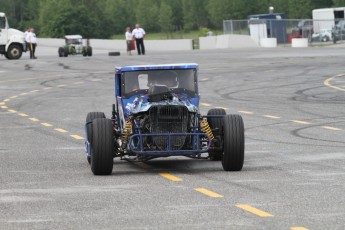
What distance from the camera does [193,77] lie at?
15.5 m

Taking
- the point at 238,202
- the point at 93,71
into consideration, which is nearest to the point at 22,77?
the point at 93,71

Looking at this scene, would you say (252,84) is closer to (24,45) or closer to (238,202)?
(238,202)

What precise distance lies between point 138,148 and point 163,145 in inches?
13.1

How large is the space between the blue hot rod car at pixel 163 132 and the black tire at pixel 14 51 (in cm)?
4826

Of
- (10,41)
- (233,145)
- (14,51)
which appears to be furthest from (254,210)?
(14,51)

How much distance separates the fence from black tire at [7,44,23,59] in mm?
21874

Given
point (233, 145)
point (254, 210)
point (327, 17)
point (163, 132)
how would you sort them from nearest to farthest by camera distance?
1. point (254, 210)
2. point (233, 145)
3. point (163, 132)
4. point (327, 17)

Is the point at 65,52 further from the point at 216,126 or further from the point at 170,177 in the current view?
the point at 170,177

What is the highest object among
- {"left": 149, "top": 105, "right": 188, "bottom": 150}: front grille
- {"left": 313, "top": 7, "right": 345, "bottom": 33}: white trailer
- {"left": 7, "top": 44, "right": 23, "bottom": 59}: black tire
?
{"left": 313, "top": 7, "right": 345, "bottom": 33}: white trailer

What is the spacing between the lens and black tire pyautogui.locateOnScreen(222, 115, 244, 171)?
14133mm

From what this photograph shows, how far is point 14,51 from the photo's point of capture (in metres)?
63.0

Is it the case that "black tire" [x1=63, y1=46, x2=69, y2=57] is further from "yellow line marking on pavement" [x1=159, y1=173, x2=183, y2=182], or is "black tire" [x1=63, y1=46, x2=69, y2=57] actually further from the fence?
"yellow line marking on pavement" [x1=159, y1=173, x2=183, y2=182]

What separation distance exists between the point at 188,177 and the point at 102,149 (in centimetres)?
114

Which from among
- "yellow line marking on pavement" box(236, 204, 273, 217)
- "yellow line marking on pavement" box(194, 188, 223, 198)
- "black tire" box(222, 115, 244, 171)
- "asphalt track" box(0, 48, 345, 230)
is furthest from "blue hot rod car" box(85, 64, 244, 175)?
"yellow line marking on pavement" box(236, 204, 273, 217)
